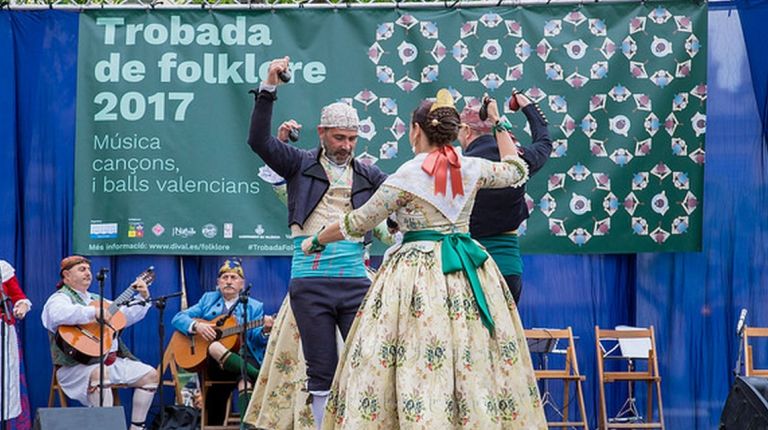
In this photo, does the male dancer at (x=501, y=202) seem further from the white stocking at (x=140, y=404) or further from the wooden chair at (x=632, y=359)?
the white stocking at (x=140, y=404)

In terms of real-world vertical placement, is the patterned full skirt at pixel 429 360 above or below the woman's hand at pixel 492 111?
below

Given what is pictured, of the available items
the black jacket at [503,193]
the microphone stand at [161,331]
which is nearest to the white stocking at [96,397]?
the microphone stand at [161,331]

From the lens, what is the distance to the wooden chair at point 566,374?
795 cm

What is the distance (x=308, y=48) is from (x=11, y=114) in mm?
2034

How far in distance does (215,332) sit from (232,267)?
48 centimetres

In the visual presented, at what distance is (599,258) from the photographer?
848cm

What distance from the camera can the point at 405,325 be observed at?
4.89 metres

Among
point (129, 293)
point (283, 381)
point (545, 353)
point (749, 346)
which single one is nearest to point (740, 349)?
point (749, 346)

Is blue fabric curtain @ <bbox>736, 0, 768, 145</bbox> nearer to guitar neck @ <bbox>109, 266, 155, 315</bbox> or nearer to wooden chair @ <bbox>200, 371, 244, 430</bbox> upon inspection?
wooden chair @ <bbox>200, 371, 244, 430</bbox>

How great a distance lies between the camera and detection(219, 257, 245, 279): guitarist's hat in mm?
8312

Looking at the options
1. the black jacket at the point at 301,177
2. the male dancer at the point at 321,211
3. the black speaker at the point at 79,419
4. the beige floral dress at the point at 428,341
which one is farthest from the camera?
the black jacket at the point at 301,177

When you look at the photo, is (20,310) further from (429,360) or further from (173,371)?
(429,360)

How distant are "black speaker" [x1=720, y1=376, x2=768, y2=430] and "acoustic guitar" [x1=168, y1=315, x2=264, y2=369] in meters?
3.73

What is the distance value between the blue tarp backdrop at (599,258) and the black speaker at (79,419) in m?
2.65
